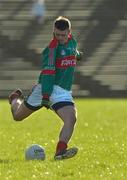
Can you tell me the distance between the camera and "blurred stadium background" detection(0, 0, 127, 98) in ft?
94.2

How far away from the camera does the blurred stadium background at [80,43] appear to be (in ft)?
94.2

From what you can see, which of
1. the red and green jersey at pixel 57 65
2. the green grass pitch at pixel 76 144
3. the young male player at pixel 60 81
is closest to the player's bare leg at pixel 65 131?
the young male player at pixel 60 81

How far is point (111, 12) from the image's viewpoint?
34.4 m

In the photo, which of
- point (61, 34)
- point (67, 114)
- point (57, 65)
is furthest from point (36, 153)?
point (61, 34)

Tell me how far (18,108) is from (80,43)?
21.5 meters

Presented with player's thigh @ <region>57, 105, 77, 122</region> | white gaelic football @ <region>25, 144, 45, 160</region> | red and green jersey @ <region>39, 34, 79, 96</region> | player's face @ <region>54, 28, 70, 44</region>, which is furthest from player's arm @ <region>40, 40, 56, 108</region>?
white gaelic football @ <region>25, 144, 45, 160</region>

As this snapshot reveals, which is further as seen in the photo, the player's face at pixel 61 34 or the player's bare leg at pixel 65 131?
the player's bare leg at pixel 65 131

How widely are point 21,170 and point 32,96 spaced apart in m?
1.64

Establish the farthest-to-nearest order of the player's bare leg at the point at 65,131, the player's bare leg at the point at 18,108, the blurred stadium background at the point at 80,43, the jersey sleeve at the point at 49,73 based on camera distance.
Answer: the blurred stadium background at the point at 80,43
the player's bare leg at the point at 18,108
the player's bare leg at the point at 65,131
the jersey sleeve at the point at 49,73

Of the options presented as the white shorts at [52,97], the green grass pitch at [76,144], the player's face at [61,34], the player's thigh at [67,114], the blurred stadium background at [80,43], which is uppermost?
the player's face at [61,34]

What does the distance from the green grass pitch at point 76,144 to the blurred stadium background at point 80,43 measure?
581cm

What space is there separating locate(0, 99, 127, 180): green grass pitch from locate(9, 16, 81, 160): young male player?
0.40 meters

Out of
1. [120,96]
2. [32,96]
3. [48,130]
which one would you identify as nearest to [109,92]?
[120,96]

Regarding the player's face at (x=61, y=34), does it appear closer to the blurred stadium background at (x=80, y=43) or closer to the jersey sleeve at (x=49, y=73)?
the jersey sleeve at (x=49, y=73)
